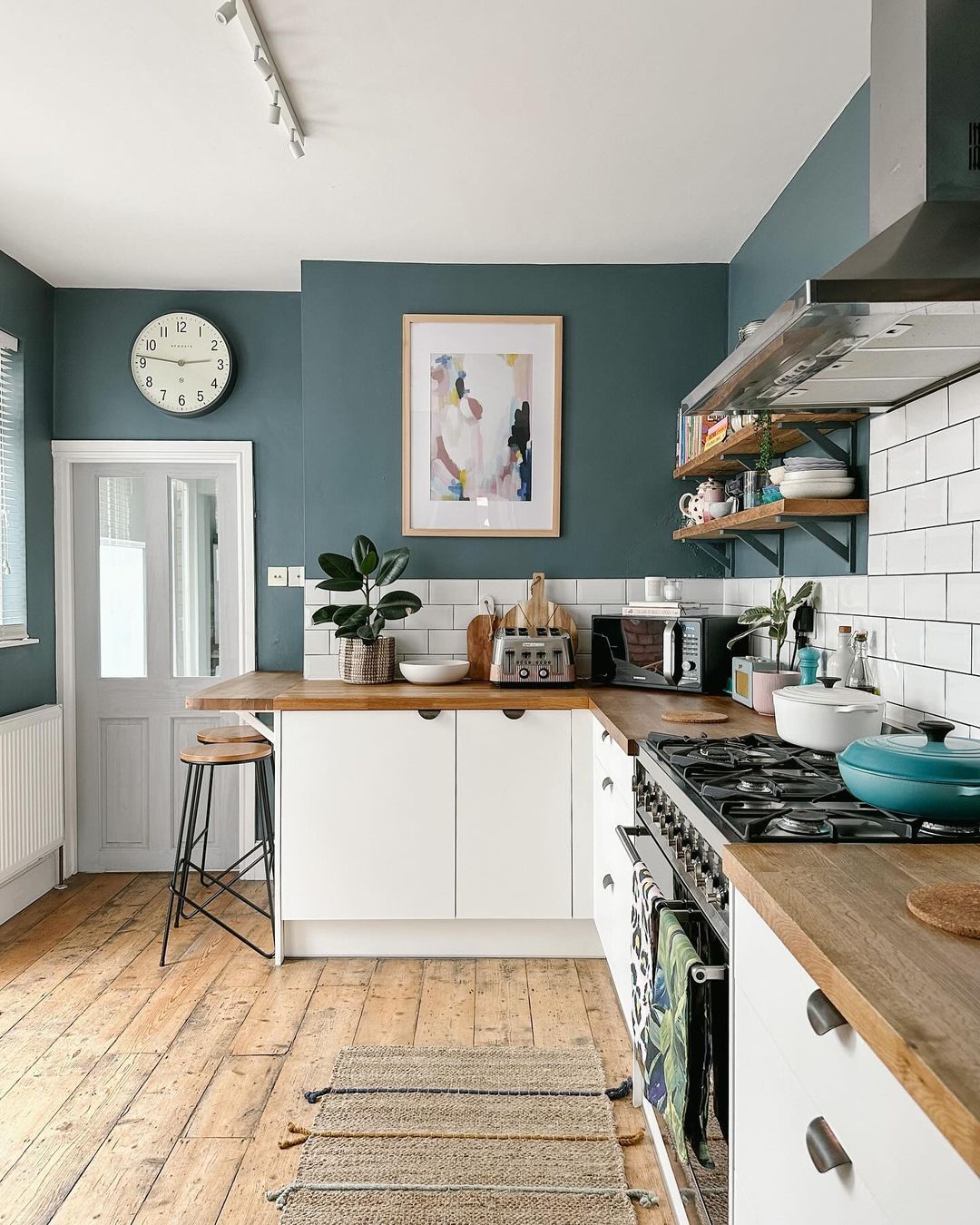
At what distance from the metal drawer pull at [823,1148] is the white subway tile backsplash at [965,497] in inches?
51.3

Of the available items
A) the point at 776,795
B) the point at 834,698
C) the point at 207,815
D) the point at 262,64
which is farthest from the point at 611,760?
the point at 262,64

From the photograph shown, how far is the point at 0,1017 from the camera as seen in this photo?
9.16 feet

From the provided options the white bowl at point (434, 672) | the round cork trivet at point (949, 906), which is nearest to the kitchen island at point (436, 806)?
the white bowl at point (434, 672)

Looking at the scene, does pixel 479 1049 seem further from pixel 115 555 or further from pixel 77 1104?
pixel 115 555

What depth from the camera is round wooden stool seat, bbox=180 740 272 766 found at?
3.30 m

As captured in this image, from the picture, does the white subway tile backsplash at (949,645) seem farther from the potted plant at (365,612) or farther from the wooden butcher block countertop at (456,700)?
the potted plant at (365,612)

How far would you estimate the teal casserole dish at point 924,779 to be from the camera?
53.4 inches

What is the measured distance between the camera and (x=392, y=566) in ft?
11.4

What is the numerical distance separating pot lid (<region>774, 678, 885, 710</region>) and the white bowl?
5.16 ft

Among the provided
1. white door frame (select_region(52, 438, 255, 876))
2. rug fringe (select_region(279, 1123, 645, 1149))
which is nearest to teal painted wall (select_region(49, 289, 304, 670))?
white door frame (select_region(52, 438, 255, 876))

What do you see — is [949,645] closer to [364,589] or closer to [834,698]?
[834,698]

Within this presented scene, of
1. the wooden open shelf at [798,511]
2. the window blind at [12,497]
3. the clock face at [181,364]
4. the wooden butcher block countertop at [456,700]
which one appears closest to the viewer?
the wooden open shelf at [798,511]

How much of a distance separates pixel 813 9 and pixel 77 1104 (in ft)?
10.2

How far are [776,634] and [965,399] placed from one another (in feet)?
3.32
